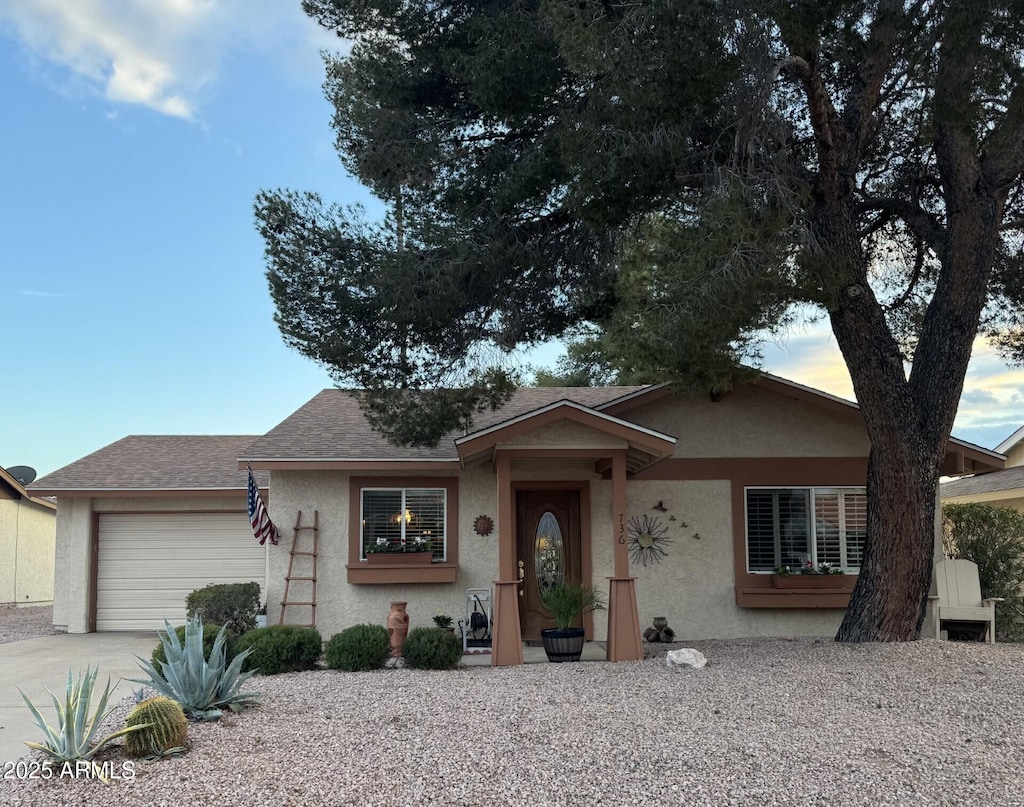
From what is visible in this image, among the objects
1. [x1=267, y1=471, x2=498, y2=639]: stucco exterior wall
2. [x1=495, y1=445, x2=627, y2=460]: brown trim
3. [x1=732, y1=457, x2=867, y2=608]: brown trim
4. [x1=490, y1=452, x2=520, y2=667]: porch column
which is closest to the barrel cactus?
[x1=490, y1=452, x2=520, y2=667]: porch column

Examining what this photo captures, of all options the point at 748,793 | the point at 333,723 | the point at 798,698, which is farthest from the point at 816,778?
the point at 333,723

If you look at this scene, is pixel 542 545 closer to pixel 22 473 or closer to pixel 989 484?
pixel 989 484

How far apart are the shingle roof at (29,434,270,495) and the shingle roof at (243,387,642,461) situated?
1.99 meters

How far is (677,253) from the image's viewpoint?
862cm

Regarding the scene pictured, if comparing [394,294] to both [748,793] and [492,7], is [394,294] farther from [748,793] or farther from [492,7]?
[748,793]

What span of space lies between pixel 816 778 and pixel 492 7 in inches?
316

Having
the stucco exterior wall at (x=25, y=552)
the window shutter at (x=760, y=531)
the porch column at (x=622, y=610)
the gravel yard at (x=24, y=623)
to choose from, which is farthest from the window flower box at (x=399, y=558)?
the stucco exterior wall at (x=25, y=552)

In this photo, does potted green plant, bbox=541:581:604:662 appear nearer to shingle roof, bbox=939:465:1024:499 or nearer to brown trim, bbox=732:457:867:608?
brown trim, bbox=732:457:867:608

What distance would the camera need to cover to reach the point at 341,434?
1292cm

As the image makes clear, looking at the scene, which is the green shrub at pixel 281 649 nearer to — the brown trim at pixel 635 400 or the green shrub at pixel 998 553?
the brown trim at pixel 635 400

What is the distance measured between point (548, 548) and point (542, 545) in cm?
10

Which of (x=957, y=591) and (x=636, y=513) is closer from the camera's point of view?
(x=957, y=591)

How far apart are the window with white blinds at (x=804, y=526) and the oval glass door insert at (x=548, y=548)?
8.73 ft

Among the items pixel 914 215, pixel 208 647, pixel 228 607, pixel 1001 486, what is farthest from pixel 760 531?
pixel 1001 486
